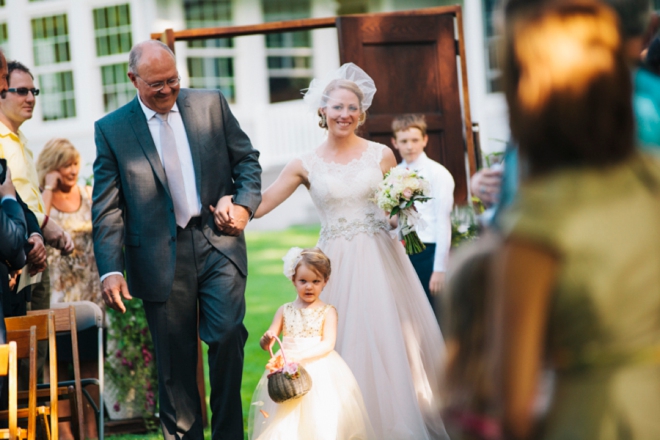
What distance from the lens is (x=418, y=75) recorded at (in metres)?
7.05

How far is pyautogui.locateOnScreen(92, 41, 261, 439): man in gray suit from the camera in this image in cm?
457

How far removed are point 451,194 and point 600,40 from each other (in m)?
4.88

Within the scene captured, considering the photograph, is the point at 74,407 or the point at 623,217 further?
the point at 74,407

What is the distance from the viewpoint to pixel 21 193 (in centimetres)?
550

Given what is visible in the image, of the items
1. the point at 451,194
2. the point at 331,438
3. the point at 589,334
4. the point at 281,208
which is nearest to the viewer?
the point at 589,334

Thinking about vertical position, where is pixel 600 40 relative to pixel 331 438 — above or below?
above

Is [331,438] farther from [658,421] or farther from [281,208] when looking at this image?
[281,208]

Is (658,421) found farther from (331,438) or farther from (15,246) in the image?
(15,246)

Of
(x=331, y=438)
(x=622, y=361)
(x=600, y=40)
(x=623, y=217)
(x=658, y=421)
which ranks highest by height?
(x=600, y=40)

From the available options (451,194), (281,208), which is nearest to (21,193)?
(451,194)

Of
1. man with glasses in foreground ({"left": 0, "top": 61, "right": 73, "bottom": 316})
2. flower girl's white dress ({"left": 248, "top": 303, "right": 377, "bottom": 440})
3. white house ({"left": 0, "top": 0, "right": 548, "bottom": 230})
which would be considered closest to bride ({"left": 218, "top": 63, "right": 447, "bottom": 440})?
flower girl's white dress ({"left": 248, "top": 303, "right": 377, "bottom": 440})

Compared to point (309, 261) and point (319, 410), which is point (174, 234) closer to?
point (309, 261)

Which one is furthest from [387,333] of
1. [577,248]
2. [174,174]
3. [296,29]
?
[577,248]

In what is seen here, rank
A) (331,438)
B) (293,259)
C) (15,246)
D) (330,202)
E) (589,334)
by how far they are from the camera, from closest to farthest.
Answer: (589,334), (15,246), (331,438), (293,259), (330,202)
